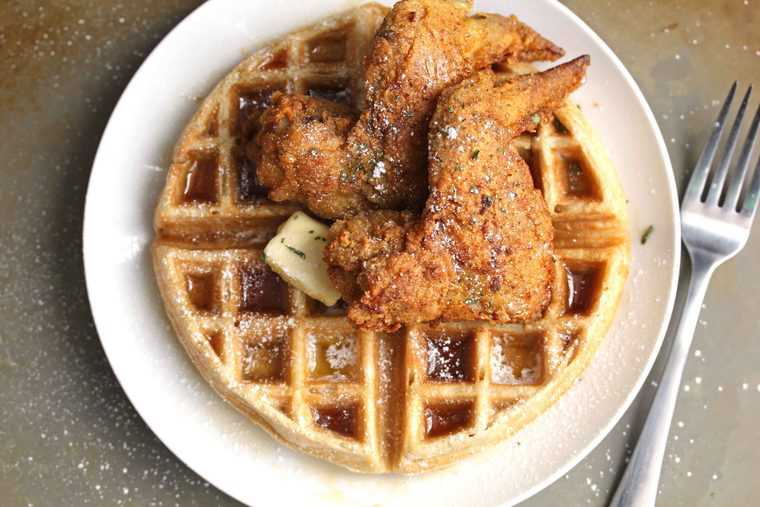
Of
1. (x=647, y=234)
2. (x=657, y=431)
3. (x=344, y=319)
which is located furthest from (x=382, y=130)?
(x=657, y=431)

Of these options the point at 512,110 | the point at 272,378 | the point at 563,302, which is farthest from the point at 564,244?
the point at 272,378

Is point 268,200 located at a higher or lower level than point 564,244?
higher

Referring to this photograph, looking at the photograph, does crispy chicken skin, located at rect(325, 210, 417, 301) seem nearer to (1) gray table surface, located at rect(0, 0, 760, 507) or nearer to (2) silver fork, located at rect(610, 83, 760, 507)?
(1) gray table surface, located at rect(0, 0, 760, 507)

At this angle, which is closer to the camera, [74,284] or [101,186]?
[101,186]

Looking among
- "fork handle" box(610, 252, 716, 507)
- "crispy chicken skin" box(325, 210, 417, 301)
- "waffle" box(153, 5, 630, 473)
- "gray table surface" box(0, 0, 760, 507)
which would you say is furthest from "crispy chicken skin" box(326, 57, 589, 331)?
"gray table surface" box(0, 0, 760, 507)

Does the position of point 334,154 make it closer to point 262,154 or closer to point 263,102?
point 262,154

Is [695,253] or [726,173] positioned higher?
[726,173]

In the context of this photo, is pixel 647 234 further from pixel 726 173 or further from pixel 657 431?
pixel 657 431
